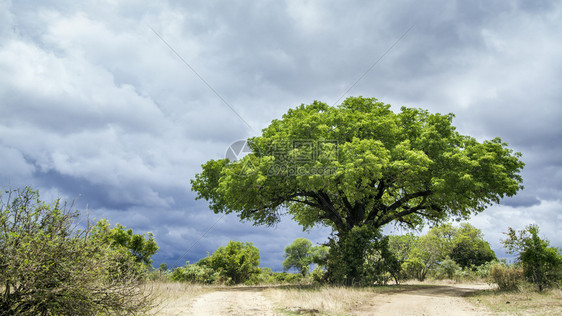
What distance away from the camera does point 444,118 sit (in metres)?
21.9

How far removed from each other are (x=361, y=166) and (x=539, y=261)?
10.2 metres

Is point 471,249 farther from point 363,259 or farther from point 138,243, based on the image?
point 138,243

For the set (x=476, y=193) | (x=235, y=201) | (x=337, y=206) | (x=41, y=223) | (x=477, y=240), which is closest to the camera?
(x=41, y=223)

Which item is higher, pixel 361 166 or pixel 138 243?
pixel 361 166

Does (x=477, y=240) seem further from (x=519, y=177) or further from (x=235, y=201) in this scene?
(x=235, y=201)

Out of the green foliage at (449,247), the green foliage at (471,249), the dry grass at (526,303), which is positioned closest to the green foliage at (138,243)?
the dry grass at (526,303)

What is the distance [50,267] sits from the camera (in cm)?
567

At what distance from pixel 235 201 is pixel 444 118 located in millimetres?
15363

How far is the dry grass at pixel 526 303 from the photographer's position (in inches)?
417

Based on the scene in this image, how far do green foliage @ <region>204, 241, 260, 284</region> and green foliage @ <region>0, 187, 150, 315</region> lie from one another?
22848 millimetres

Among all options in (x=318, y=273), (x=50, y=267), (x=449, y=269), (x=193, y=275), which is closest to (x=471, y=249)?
(x=449, y=269)

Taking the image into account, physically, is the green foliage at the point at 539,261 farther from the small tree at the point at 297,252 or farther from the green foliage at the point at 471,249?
the small tree at the point at 297,252

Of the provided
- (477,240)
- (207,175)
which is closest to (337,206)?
(207,175)

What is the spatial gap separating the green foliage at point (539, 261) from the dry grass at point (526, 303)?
4.02 feet
